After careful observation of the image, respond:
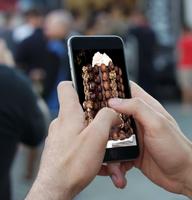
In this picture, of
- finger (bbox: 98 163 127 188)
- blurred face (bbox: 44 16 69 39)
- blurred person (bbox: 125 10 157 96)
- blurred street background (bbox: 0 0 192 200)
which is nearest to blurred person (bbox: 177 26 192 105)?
blurred street background (bbox: 0 0 192 200)

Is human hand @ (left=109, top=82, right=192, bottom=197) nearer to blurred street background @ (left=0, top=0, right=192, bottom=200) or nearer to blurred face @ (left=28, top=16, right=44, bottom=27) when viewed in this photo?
blurred street background @ (left=0, top=0, right=192, bottom=200)

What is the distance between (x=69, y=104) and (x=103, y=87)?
103 millimetres

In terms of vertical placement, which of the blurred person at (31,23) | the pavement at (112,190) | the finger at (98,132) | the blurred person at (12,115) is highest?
the finger at (98,132)

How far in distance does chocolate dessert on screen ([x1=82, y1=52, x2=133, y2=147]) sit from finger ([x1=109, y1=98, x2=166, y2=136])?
3cm

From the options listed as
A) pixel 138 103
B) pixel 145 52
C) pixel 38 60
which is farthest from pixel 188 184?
pixel 145 52

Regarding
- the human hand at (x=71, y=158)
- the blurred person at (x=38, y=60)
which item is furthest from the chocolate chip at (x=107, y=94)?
the blurred person at (x=38, y=60)

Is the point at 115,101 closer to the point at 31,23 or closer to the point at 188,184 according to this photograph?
the point at 188,184

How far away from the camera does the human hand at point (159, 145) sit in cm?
164

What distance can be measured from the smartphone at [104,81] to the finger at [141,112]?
4 centimetres

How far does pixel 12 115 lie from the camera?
304 cm

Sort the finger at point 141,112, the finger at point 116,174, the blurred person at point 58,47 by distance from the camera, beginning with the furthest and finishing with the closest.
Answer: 1. the blurred person at point 58,47
2. the finger at point 116,174
3. the finger at point 141,112

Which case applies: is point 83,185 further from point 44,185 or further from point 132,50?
point 132,50

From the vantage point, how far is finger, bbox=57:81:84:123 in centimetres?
158

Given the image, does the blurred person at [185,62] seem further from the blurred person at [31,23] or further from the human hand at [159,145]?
the human hand at [159,145]
